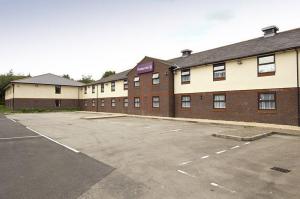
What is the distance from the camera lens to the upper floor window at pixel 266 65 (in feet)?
55.1

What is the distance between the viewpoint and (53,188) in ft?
17.3

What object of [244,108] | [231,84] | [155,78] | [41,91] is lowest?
[244,108]

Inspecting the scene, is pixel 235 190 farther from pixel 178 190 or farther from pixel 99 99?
pixel 99 99

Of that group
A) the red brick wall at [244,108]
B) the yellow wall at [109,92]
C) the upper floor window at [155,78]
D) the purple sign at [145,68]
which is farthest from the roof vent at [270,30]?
the yellow wall at [109,92]

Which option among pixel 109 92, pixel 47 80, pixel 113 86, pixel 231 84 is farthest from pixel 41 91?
pixel 231 84

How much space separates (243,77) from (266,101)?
8.77 feet

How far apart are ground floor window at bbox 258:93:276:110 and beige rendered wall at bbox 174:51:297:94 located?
61cm

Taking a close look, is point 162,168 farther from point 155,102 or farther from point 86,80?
point 86,80

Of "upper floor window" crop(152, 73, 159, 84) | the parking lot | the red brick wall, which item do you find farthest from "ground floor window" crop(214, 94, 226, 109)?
the parking lot

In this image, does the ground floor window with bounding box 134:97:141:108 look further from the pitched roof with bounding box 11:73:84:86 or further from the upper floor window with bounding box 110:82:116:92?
the pitched roof with bounding box 11:73:84:86

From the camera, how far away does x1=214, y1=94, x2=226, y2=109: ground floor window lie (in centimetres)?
2028

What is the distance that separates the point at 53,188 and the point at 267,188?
491cm

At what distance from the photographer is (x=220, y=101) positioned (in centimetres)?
2059

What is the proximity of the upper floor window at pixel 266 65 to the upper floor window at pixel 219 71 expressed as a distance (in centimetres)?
320
